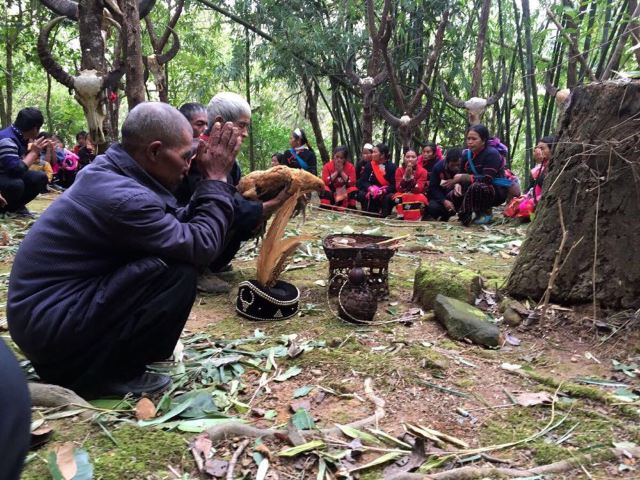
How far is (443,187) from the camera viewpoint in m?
8.32

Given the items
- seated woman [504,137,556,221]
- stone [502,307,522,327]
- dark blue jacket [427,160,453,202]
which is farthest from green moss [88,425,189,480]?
dark blue jacket [427,160,453,202]

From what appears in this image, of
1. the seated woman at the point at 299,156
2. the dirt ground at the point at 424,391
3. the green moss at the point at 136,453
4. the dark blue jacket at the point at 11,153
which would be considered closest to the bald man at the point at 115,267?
the dirt ground at the point at 424,391

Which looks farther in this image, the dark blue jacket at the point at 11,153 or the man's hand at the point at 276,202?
the dark blue jacket at the point at 11,153

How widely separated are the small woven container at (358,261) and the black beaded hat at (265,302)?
14.9 inches

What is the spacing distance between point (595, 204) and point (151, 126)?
2.67m

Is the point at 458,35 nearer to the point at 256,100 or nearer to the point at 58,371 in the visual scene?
the point at 256,100

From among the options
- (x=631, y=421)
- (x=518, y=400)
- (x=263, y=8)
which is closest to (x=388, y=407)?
(x=518, y=400)

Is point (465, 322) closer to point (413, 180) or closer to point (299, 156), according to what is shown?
point (413, 180)

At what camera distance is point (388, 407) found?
2.41m

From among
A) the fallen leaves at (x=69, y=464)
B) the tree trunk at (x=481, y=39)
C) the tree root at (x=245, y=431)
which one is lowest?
the tree root at (x=245, y=431)

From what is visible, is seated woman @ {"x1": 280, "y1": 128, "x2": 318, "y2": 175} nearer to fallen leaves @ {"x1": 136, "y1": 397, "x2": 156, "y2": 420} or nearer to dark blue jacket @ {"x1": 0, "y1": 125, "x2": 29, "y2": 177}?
dark blue jacket @ {"x1": 0, "y1": 125, "x2": 29, "y2": 177}

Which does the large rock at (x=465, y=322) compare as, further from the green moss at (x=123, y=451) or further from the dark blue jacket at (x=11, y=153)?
the dark blue jacket at (x=11, y=153)

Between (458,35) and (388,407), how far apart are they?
989 centimetres

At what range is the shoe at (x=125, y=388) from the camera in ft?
7.68
